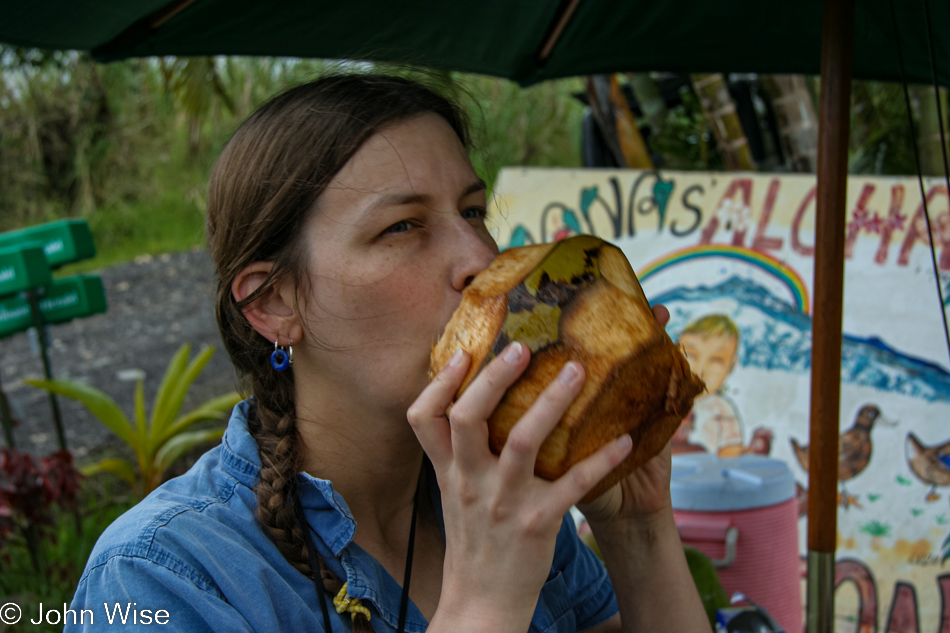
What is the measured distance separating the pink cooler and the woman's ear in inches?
68.6

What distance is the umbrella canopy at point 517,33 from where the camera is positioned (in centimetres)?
196

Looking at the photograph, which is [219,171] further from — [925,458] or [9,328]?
[925,458]

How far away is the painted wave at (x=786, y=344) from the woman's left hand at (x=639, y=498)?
7.76 feet

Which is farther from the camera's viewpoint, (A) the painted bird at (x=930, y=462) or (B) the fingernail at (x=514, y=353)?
(A) the painted bird at (x=930, y=462)

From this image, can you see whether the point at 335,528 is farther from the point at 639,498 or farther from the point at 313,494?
the point at 639,498

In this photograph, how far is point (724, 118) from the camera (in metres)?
4.82

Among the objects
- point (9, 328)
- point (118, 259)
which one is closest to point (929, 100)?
point (9, 328)

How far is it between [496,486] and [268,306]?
2.15 ft

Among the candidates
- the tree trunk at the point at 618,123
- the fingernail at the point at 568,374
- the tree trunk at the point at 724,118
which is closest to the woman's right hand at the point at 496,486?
the fingernail at the point at 568,374

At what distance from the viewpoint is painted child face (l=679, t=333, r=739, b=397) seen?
4113 mm

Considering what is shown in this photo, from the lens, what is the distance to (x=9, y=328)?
3.84 m

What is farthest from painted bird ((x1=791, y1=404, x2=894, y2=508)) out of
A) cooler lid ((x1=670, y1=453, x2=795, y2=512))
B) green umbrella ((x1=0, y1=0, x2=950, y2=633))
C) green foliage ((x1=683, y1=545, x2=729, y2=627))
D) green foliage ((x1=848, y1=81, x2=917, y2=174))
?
green umbrella ((x1=0, y1=0, x2=950, y2=633))

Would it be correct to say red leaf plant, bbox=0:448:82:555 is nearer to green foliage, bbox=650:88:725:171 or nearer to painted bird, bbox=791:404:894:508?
painted bird, bbox=791:404:894:508

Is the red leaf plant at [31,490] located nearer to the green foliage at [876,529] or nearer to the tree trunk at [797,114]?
the green foliage at [876,529]
